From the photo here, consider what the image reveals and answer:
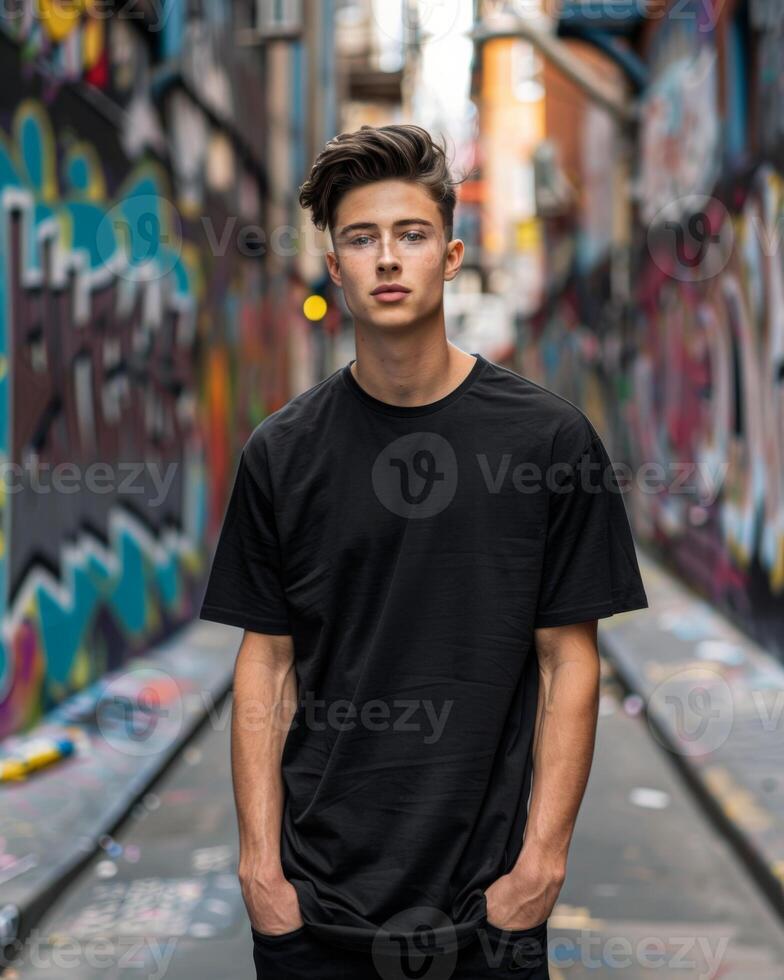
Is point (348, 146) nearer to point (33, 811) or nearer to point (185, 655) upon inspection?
point (33, 811)

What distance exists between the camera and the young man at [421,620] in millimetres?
2104

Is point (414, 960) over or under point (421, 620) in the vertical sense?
under

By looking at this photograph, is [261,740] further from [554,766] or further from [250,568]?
[554,766]

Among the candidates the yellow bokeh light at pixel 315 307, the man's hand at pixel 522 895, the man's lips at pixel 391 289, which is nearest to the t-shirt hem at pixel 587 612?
the man's hand at pixel 522 895

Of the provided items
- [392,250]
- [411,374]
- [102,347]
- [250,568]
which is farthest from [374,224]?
[102,347]

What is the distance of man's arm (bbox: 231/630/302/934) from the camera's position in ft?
7.04

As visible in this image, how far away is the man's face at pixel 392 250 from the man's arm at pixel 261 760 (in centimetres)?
62

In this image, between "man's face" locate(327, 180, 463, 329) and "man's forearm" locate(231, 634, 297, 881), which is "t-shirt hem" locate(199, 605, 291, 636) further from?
"man's face" locate(327, 180, 463, 329)

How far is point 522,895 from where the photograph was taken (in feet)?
6.81

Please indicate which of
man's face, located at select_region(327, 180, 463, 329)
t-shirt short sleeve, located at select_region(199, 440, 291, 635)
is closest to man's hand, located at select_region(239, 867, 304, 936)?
t-shirt short sleeve, located at select_region(199, 440, 291, 635)

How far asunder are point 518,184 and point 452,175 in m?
58.5

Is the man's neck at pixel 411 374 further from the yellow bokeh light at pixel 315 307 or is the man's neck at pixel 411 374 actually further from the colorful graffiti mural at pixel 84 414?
the yellow bokeh light at pixel 315 307

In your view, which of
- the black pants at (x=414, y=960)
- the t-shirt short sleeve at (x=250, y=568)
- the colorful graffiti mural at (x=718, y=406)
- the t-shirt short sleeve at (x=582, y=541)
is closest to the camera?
the black pants at (x=414, y=960)

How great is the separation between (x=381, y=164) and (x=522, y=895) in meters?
1.23
